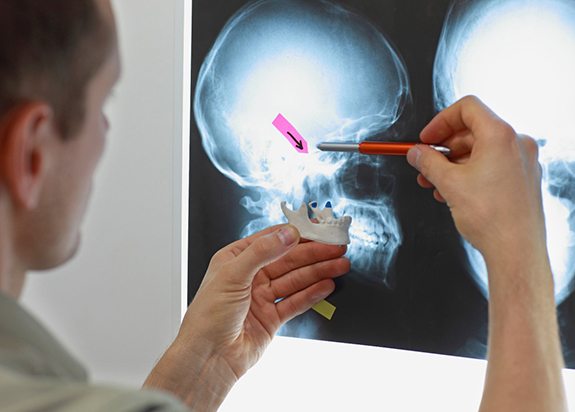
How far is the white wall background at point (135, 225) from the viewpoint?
1271 millimetres

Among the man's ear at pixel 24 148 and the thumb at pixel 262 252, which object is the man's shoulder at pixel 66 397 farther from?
the thumb at pixel 262 252

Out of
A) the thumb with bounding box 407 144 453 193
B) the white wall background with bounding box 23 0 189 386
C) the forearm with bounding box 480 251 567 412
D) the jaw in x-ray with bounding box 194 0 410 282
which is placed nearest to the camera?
the forearm with bounding box 480 251 567 412

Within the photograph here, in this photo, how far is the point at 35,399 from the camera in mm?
437

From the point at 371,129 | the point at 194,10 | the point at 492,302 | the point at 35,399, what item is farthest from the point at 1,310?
the point at 194,10

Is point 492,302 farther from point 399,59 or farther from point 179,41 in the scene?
point 179,41

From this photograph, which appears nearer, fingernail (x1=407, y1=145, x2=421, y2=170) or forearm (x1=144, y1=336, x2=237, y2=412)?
fingernail (x1=407, y1=145, x2=421, y2=170)

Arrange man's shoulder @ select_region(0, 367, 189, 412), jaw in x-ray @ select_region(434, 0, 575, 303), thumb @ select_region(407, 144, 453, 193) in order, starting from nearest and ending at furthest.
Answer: man's shoulder @ select_region(0, 367, 189, 412)
thumb @ select_region(407, 144, 453, 193)
jaw in x-ray @ select_region(434, 0, 575, 303)

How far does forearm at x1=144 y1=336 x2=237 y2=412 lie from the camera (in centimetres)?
106

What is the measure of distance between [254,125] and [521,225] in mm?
519

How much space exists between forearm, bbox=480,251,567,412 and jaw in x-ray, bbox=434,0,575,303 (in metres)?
0.25

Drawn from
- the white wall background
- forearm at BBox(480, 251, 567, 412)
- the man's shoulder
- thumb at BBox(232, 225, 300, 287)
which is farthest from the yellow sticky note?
the man's shoulder

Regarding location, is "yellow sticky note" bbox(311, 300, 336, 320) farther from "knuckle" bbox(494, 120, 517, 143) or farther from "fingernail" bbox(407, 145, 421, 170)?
"knuckle" bbox(494, 120, 517, 143)

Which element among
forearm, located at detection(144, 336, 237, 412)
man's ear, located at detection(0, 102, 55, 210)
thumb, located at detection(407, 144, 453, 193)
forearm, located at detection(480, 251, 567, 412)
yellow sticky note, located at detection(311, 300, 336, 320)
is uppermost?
man's ear, located at detection(0, 102, 55, 210)

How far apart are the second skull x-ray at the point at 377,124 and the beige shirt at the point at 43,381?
24.8 inches
